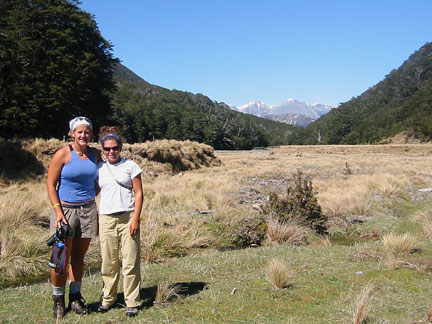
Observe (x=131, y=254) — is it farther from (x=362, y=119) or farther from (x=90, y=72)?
(x=362, y=119)

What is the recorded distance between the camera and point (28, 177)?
13.4 m

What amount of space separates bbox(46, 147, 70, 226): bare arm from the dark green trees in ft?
70.7

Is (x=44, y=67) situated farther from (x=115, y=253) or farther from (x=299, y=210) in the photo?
(x=115, y=253)

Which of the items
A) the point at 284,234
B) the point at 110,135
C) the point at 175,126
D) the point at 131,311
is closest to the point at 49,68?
the point at 284,234

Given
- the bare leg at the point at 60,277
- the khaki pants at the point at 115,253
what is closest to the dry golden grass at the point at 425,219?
the khaki pants at the point at 115,253

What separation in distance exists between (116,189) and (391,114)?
339ft

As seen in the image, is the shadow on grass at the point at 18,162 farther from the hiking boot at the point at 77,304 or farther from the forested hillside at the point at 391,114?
the forested hillside at the point at 391,114

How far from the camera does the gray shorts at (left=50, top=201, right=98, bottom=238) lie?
141 inches

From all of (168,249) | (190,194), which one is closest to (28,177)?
(190,194)

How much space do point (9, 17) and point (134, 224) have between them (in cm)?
2748

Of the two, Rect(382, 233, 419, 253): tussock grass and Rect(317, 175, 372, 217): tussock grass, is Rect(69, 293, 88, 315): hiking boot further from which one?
Rect(317, 175, 372, 217): tussock grass

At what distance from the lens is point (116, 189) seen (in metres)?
3.61

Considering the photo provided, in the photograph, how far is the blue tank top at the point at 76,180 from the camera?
3576mm

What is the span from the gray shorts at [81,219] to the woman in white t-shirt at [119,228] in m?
0.13
